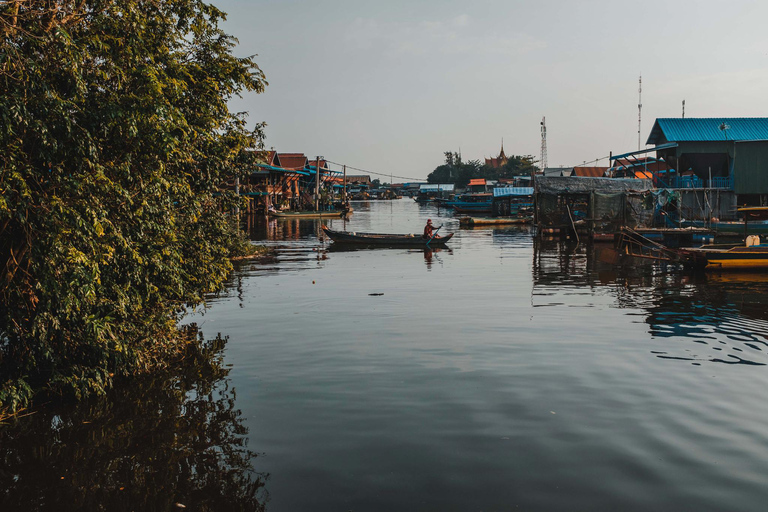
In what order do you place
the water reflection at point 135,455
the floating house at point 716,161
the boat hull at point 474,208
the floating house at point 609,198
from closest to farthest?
1. the water reflection at point 135,455
2. the floating house at point 609,198
3. the floating house at point 716,161
4. the boat hull at point 474,208

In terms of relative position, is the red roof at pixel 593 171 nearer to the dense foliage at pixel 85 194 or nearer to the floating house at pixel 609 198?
the floating house at pixel 609 198

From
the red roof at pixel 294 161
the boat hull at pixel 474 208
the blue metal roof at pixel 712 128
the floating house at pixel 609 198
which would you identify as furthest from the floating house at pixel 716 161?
the red roof at pixel 294 161

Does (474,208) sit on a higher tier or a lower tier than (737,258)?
higher

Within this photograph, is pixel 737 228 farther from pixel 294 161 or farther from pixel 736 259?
pixel 294 161

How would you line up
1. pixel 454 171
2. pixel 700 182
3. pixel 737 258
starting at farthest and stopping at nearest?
pixel 454 171, pixel 700 182, pixel 737 258

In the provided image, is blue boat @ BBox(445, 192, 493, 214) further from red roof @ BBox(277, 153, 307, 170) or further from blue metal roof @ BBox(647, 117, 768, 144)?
blue metal roof @ BBox(647, 117, 768, 144)

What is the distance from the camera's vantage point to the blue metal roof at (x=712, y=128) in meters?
37.3

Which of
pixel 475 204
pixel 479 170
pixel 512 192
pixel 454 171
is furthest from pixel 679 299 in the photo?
pixel 454 171

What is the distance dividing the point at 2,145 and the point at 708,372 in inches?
374

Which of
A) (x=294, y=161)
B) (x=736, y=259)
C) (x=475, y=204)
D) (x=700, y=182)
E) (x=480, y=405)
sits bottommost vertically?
(x=480, y=405)

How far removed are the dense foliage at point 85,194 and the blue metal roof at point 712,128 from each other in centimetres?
3572

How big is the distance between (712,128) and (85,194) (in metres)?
40.1

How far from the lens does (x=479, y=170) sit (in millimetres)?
129625

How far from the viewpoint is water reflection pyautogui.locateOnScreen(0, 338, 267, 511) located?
5535 millimetres
